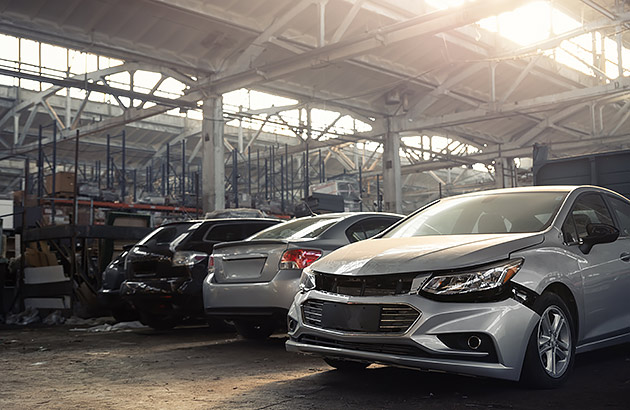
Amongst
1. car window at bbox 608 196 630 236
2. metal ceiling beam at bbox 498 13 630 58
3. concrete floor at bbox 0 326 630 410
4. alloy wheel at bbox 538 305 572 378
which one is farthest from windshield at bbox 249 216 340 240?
metal ceiling beam at bbox 498 13 630 58

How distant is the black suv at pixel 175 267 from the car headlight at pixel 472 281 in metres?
4.50

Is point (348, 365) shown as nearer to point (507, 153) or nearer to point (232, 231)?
point (232, 231)

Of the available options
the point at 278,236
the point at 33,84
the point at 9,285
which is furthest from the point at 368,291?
the point at 33,84

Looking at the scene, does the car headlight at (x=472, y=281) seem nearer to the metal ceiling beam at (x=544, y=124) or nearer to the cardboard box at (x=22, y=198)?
the cardboard box at (x=22, y=198)

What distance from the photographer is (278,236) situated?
742cm

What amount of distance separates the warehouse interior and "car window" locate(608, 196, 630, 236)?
6.71m

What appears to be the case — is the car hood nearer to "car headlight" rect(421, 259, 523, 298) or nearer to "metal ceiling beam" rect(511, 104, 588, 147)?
"car headlight" rect(421, 259, 523, 298)

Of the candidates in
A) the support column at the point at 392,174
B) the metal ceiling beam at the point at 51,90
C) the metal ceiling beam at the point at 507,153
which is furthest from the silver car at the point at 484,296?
the metal ceiling beam at the point at 507,153

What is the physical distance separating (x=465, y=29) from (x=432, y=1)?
133 cm

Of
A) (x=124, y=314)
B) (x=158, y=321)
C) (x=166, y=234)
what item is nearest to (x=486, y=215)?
(x=166, y=234)

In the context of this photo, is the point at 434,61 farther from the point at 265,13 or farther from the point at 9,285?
the point at 9,285

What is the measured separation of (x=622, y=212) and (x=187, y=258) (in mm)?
4904

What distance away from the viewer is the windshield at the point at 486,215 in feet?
16.6

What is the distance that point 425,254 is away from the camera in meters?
Answer: 4.41
